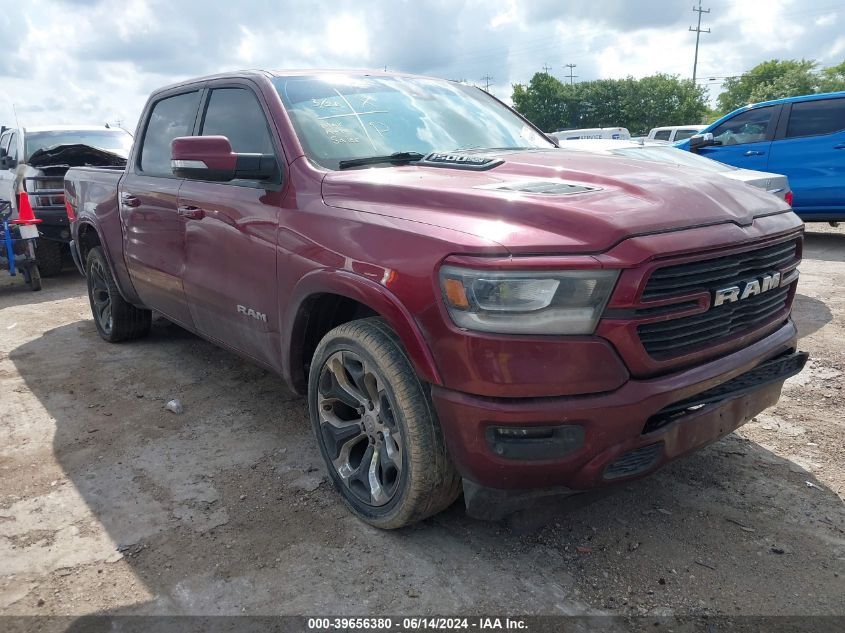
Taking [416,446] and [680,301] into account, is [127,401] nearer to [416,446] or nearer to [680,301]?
[416,446]

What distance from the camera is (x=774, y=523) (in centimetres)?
265

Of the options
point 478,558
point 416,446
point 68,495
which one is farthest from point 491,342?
point 68,495

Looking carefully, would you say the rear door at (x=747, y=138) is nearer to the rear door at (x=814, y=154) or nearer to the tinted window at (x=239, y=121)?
the rear door at (x=814, y=154)

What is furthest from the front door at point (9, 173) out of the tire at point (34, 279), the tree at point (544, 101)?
the tree at point (544, 101)

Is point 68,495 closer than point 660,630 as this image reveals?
No

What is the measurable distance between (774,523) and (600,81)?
284ft

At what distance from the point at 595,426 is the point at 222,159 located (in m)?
1.91

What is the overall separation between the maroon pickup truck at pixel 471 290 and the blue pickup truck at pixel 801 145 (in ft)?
21.1

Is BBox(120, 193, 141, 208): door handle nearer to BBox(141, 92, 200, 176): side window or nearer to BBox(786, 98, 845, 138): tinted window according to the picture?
BBox(141, 92, 200, 176): side window

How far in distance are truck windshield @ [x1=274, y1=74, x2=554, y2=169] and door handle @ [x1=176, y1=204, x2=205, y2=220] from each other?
0.79 m

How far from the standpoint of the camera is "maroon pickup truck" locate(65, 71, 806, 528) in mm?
2059

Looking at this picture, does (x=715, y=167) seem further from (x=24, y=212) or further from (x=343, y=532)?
(x=24, y=212)

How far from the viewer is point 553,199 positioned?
2.25m

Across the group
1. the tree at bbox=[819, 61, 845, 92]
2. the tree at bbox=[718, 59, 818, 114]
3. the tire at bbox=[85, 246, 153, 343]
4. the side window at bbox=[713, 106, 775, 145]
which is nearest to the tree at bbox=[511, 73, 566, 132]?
the tree at bbox=[718, 59, 818, 114]
